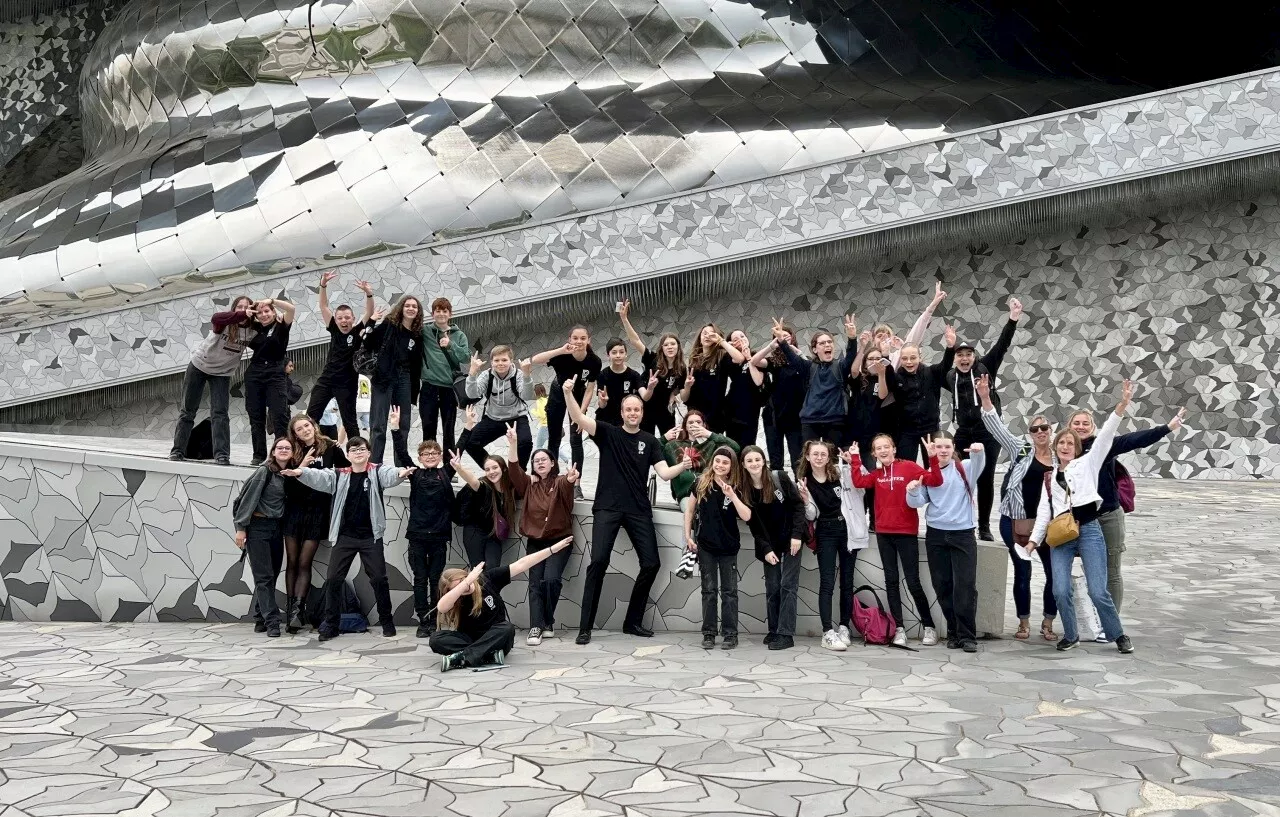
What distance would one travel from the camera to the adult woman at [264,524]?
28.8 ft

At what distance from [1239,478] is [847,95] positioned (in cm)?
666

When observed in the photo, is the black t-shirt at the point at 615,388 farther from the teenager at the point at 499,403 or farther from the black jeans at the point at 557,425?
the teenager at the point at 499,403

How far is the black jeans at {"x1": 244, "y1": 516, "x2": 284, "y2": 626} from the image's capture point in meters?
8.83

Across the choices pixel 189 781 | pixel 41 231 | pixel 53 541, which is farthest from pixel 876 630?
pixel 41 231

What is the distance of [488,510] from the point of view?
28.9 ft

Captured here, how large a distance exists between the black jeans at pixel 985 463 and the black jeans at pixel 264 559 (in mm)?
4636

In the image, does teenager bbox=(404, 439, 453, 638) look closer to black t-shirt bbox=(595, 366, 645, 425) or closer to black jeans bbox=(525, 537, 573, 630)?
black jeans bbox=(525, 537, 573, 630)

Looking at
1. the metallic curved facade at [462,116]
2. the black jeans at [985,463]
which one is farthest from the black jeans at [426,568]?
the metallic curved facade at [462,116]

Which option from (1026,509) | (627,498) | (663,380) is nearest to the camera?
(1026,509)

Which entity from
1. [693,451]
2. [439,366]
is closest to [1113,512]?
[693,451]

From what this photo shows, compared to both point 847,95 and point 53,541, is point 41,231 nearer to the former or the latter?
point 53,541

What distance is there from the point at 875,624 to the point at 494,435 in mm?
2990

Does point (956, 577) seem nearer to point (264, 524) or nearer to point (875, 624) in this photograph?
point (875, 624)

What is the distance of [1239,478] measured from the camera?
50.6ft
